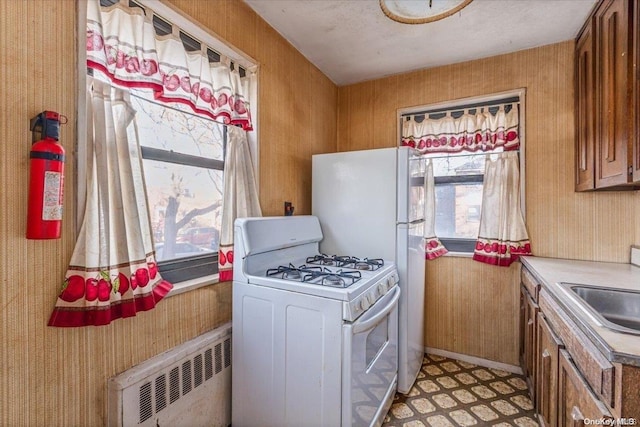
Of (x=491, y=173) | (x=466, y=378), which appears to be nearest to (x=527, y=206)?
(x=491, y=173)

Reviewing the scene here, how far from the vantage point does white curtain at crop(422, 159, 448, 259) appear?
271 cm

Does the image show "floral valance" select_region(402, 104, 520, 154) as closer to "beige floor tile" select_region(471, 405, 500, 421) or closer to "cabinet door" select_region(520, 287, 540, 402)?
"cabinet door" select_region(520, 287, 540, 402)

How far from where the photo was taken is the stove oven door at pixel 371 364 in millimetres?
1401

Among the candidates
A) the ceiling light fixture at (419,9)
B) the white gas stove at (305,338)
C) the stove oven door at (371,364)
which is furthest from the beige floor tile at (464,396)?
the ceiling light fixture at (419,9)

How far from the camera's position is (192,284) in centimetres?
162

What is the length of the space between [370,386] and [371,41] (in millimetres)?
2382

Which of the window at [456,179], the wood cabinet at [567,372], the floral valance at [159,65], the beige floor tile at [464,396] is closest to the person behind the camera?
the wood cabinet at [567,372]

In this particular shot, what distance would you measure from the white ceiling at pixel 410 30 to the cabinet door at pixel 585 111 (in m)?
0.19

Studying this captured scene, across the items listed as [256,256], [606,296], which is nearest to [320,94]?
[256,256]

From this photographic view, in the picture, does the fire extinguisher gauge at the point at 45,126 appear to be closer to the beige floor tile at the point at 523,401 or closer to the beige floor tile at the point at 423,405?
the beige floor tile at the point at 423,405

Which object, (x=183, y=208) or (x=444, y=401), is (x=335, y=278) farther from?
(x=444, y=401)

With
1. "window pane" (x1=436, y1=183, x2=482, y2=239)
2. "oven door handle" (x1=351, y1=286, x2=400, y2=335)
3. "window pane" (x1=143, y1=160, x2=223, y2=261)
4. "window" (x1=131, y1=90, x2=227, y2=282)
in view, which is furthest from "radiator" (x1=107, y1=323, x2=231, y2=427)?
"window pane" (x1=436, y1=183, x2=482, y2=239)

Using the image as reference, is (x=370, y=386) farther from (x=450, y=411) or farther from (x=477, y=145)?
(x=477, y=145)

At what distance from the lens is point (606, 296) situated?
1548 mm
